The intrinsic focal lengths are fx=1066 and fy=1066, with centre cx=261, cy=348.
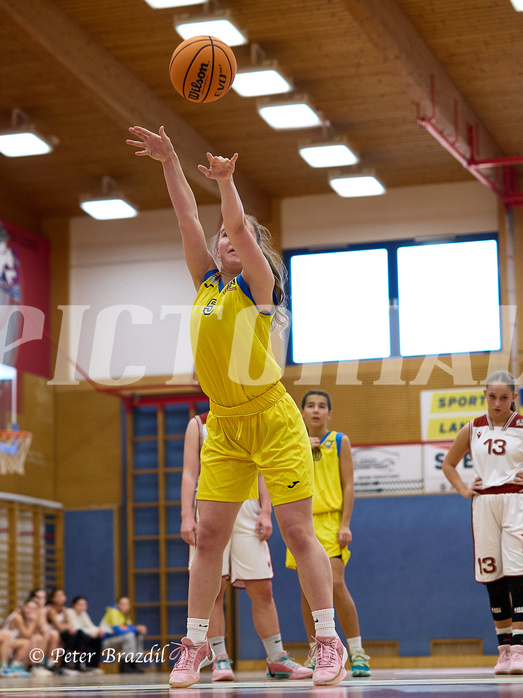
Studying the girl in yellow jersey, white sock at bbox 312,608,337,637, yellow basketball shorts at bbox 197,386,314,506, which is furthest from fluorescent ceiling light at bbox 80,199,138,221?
white sock at bbox 312,608,337,637

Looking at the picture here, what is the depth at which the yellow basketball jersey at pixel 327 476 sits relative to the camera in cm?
795

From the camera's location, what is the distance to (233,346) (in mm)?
4930

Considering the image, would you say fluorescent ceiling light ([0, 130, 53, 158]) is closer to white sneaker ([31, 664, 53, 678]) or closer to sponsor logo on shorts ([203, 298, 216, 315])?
white sneaker ([31, 664, 53, 678])

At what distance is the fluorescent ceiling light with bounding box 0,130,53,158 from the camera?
13883 millimetres

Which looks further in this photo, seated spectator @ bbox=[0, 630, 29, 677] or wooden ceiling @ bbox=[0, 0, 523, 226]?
seated spectator @ bbox=[0, 630, 29, 677]

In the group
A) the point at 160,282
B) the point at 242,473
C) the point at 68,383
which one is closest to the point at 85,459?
the point at 68,383

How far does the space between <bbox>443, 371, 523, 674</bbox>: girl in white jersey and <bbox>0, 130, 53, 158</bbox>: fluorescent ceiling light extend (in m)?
8.55

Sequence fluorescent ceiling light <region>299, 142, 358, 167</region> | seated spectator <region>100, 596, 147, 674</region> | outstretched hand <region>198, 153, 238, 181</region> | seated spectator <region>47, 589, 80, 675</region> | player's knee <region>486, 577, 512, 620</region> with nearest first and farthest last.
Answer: outstretched hand <region>198, 153, 238, 181</region>, player's knee <region>486, 577, 512, 620</region>, seated spectator <region>47, 589, 80, 675</region>, fluorescent ceiling light <region>299, 142, 358, 167</region>, seated spectator <region>100, 596, 147, 674</region>

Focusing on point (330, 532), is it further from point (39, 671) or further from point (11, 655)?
point (11, 655)

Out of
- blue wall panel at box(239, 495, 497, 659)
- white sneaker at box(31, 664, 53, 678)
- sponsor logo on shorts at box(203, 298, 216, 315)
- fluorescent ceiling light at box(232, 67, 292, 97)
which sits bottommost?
white sneaker at box(31, 664, 53, 678)

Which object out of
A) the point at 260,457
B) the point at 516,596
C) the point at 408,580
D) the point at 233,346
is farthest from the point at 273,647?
the point at 408,580

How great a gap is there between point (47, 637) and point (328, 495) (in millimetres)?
7604

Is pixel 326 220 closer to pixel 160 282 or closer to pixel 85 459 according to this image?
pixel 160 282

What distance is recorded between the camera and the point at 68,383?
1817 cm
